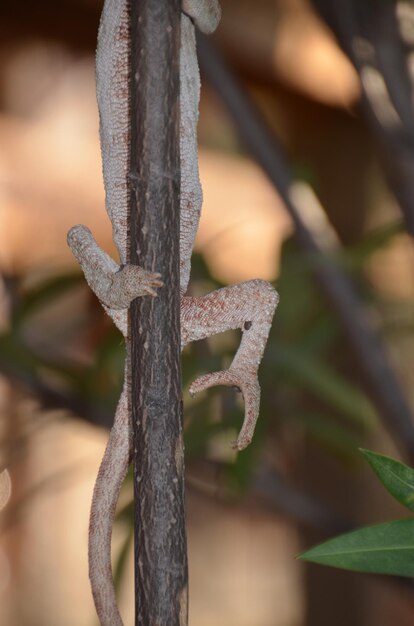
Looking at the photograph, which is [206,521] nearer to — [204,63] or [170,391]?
[204,63]

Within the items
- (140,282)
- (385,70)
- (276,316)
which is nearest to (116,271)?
(140,282)

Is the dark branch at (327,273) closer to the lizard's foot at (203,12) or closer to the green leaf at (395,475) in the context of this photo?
the lizard's foot at (203,12)

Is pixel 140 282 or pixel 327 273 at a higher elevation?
pixel 327 273

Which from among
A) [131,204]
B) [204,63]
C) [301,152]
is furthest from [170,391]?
[301,152]

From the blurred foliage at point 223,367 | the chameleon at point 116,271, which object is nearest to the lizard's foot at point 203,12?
the chameleon at point 116,271

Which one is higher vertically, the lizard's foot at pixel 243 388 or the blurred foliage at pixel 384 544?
the lizard's foot at pixel 243 388

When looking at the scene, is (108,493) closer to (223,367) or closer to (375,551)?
(375,551)

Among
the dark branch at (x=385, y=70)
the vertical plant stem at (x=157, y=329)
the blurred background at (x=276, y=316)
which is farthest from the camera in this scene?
the blurred background at (x=276, y=316)
